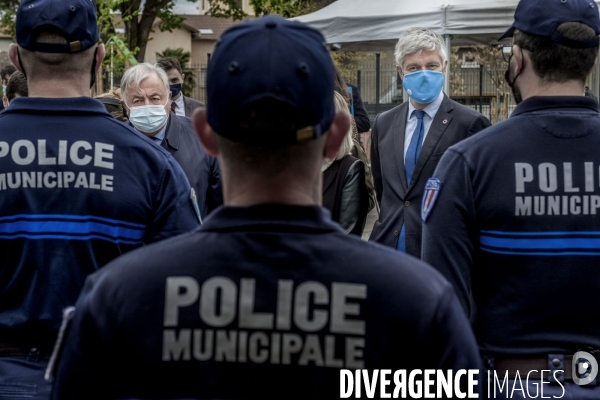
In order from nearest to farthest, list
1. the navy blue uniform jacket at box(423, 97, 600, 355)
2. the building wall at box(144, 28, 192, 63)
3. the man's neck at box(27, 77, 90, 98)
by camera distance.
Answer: the navy blue uniform jacket at box(423, 97, 600, 355) → the man's neck at box(27, 77, 90, 98) → the building wall at box(144, 28, 192, 63)

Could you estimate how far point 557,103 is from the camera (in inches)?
109

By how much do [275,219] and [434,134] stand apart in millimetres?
3864

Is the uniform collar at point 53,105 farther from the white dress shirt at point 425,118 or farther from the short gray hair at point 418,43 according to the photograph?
the short gray hair at point 418,43

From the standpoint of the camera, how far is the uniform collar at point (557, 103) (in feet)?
9.05

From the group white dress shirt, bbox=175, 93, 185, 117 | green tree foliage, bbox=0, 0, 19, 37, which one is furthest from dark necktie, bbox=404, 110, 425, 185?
green tree foliage, bbox=0, 0, 19, 37

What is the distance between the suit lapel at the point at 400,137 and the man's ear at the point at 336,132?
143 inches

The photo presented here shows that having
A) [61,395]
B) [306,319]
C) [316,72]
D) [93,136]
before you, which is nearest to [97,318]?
[61,395]

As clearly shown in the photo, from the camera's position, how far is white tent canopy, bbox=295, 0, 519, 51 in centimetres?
937

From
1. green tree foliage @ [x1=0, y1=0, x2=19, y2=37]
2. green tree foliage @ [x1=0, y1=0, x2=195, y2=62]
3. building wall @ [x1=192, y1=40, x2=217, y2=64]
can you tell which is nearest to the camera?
green tree foliage @ [x1=0, y1=0, x2=195, y2=62]

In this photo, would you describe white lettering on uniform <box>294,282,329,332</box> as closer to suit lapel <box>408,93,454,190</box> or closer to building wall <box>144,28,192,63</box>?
suit lapel <box>408,93,454,190</box>

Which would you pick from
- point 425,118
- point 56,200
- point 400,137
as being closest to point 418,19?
point 425,118

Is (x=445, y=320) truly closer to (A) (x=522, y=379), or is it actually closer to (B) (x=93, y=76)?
(A) (x=522, y=379)

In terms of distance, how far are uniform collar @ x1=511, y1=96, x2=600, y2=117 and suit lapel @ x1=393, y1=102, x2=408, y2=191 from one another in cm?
244

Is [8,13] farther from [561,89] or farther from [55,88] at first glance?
[561,89]
